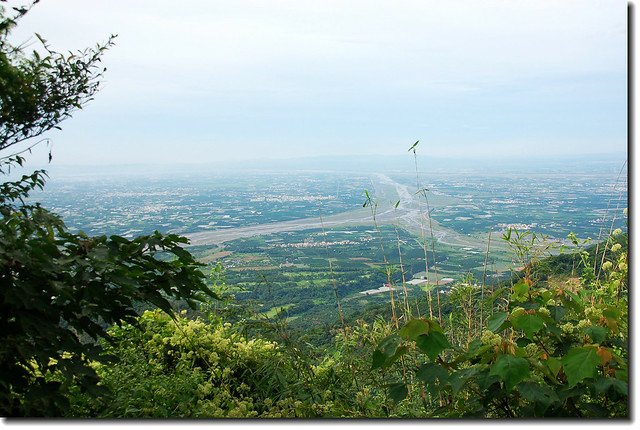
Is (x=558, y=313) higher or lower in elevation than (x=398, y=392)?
higher

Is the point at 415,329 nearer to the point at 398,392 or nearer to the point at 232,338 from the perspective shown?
the point at 398,392

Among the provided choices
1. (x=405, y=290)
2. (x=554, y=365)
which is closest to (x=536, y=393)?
(x=554, y=365)

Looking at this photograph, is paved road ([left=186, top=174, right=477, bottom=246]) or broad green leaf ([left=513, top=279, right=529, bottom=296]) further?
paved road ([left=186, top=174, right=477, bottom=246])

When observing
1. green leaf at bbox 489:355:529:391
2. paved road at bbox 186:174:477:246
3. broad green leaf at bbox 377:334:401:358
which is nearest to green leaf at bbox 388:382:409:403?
broad green leaf at bbox 377:334:401:358

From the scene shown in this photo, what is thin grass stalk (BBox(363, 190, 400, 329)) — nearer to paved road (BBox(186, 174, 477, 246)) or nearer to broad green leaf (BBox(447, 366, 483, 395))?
paved road (BBox(186, 174, 477, 246))

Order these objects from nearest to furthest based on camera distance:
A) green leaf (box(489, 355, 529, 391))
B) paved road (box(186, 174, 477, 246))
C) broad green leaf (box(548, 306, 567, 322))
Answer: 1. green leaf (box(489, 355, 529, 391))
2. broad green leaf (box(548, 306, 567, 322))
3. paved road (box(186, 174, 477, 246))

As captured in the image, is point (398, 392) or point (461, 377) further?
point (398, 392)

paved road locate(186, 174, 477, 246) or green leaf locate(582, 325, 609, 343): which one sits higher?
paved road locate(186, 174, 477, 246)
